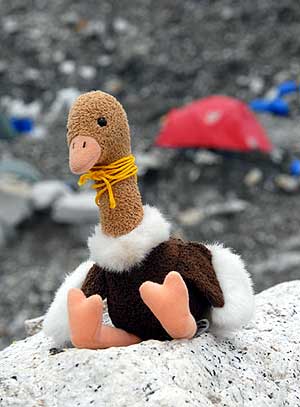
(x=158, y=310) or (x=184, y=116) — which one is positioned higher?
(x=184, y=116)

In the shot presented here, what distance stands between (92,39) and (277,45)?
1779 millimetres

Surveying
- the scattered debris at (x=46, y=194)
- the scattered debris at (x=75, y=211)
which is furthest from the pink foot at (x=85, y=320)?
the scattered debris at (x=46, y=194)

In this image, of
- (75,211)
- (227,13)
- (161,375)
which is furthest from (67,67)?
(161,375)

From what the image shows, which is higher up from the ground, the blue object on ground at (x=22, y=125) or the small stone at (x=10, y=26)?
the small stone at (x=10, y=26)

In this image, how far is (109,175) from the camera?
1.73 meters

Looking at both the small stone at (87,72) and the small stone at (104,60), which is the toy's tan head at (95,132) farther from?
the small stone at (104,60)

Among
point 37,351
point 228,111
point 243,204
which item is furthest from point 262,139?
point 37,351

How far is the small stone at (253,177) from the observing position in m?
5.88

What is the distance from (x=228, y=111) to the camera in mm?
6098

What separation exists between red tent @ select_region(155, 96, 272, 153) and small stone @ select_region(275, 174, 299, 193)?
275 millimetres

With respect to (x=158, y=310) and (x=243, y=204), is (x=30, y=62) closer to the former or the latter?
(x=243, y=204)

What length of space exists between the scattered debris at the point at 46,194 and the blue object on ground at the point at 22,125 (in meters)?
1.54

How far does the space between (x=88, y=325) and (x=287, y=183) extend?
4.31 m

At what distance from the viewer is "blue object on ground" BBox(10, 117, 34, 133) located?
6973 mm
